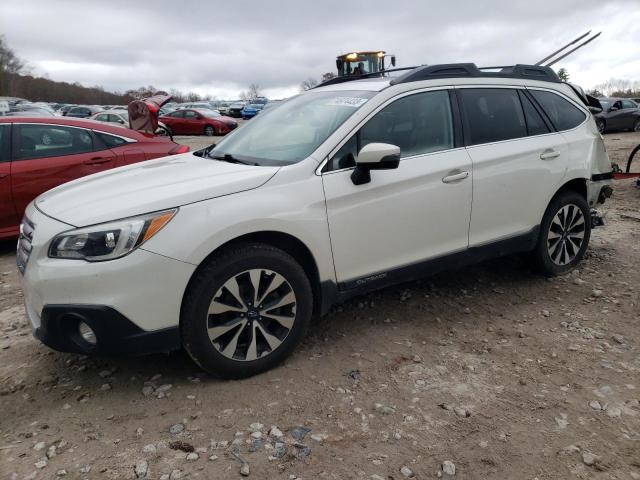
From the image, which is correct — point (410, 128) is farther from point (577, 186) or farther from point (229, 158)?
point (577, 186)

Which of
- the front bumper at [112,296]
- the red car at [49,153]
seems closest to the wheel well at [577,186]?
the front bumper at [112,296]

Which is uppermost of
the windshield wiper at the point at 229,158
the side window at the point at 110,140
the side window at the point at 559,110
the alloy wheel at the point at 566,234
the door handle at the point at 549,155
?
the side window at the point at 110,140

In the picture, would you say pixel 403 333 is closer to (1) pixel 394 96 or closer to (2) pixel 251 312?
(2) pixel 251 312

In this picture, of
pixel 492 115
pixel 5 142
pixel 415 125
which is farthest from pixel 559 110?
pixel 5 142

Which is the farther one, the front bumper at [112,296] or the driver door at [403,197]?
the driver door at [403,197]

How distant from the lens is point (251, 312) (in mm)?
2879

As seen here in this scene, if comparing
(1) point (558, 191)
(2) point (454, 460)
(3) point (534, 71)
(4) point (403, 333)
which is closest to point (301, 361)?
(4) point (403, 333)

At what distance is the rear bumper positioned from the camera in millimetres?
2559

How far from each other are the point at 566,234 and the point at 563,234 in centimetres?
4

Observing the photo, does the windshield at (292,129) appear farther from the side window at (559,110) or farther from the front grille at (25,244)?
the side window at (559,110)

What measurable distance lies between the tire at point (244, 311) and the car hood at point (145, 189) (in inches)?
14.4

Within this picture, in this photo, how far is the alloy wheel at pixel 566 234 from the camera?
14.2 ft

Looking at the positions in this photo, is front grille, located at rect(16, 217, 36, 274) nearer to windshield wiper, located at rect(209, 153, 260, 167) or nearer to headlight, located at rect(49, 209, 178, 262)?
headlight, located at rect(49, 209, 178, 262)

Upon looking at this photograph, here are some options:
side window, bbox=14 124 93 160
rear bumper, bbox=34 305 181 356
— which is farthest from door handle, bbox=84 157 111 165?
rear bumper, bbox=34 305 181 356
